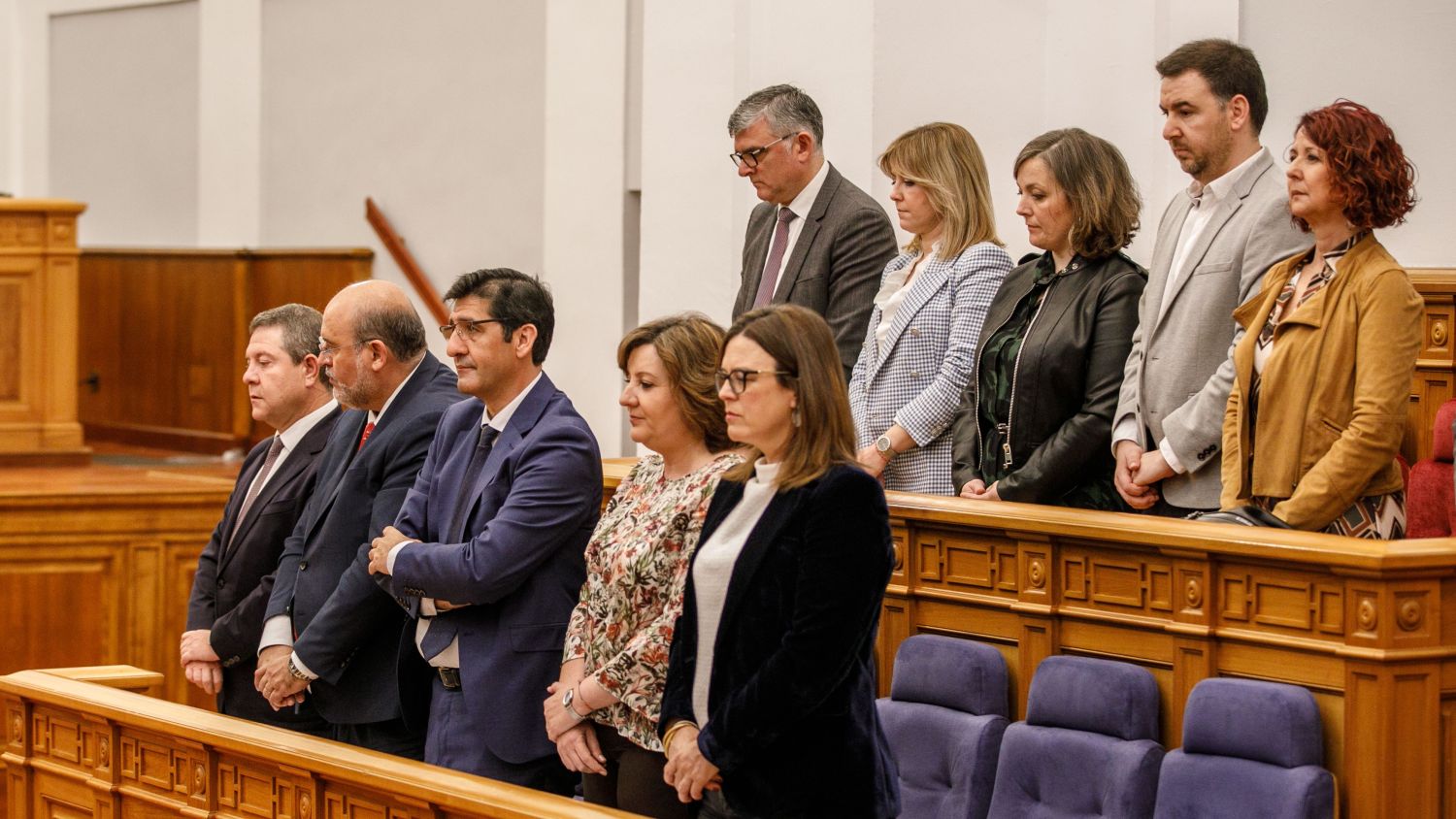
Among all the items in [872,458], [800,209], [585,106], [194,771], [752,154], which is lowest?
[194,771]

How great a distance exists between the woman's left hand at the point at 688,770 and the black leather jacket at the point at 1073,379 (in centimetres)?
104

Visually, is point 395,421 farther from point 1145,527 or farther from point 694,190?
point 694,190

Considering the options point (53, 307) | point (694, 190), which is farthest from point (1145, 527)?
point (53, 307)

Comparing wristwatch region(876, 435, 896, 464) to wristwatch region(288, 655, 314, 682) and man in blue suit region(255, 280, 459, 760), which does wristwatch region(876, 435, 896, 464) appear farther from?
wristwatch region(288, 655, 314, 682)

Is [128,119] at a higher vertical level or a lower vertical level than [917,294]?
higher

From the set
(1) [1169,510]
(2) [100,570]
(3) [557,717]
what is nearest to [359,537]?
(3) [557,717]

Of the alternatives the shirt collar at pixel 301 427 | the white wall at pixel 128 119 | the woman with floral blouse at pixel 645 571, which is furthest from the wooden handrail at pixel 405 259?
the woman with floral blouse at pixel 645 571

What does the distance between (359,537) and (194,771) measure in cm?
61

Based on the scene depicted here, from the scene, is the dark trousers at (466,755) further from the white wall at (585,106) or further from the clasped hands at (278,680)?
the white wall at (585,106)

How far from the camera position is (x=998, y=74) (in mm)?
5090

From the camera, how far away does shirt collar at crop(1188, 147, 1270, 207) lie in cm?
309

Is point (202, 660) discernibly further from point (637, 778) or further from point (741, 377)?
point (741, 377)

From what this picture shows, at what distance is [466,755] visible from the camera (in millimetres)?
3115

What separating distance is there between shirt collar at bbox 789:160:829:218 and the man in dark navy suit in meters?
1.10
